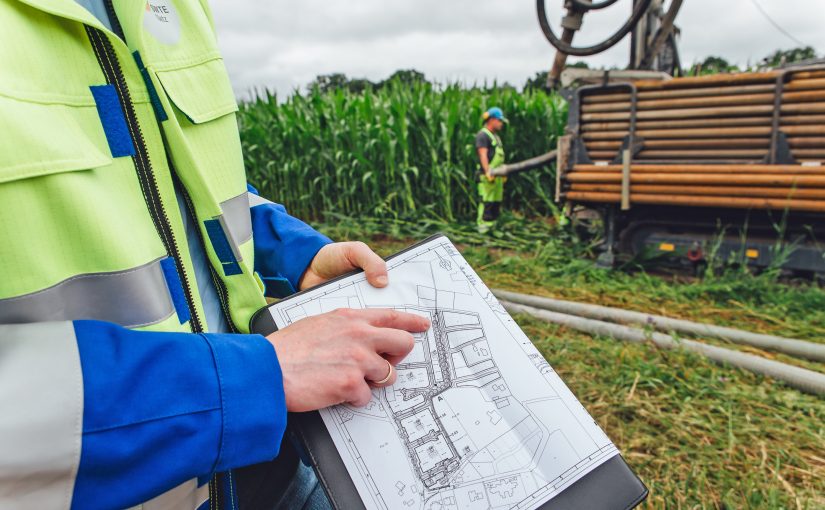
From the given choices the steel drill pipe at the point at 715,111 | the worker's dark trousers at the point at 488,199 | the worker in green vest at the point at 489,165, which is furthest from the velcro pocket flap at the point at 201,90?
the worker's dark trousers at the point at 488,199

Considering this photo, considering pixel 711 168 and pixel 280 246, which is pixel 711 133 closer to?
pixel 711 168

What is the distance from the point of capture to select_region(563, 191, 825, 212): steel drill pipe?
361cm

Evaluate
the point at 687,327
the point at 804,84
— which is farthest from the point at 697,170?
the point at 687,327

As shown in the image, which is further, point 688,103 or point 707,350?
point 688,103

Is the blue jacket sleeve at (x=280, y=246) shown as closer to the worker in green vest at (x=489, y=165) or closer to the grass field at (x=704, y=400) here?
the grass field at (x=704, y=400)

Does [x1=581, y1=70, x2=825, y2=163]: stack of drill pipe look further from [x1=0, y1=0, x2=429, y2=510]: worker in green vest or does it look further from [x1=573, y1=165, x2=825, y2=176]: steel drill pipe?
[x1=0, y1=0, x2=429, y2=510]: worker in green vest

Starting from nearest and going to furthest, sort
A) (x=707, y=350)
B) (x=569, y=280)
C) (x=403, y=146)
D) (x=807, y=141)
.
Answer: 1. (x=707, y=350)
2. (x=807, y=141)
3. (x=569, y=280)
4. (x=403, y=146)

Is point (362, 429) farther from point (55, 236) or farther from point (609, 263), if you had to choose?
point (609, 263)

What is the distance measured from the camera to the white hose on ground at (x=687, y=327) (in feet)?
9.50

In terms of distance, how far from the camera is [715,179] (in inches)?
152

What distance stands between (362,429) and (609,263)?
4.41 metres

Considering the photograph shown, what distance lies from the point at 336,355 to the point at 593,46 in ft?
15.7

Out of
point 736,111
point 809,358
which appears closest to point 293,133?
point 736,111

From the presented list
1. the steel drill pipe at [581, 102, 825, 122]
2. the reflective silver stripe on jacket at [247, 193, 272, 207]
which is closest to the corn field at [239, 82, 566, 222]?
the steel drill pipe at [581, 102, 825, 122]
